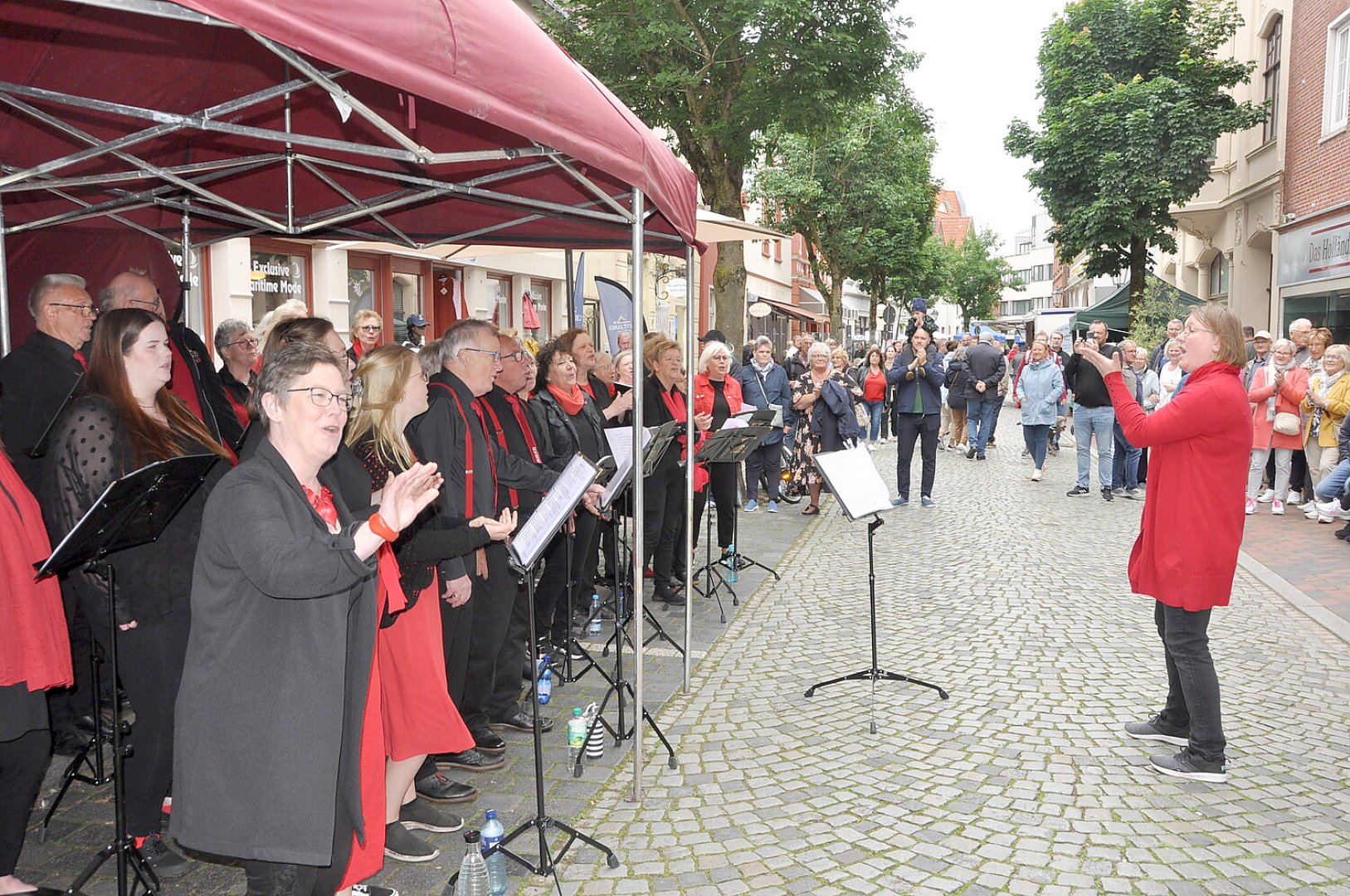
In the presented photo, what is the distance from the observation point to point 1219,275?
2603cm

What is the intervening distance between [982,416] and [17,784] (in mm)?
15914

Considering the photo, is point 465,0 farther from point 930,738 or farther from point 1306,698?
point 1306,698

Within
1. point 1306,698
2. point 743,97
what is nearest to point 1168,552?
point 1306,698

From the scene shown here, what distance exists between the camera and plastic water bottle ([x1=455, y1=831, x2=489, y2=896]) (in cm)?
311

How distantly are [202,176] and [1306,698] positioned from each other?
22.8ft

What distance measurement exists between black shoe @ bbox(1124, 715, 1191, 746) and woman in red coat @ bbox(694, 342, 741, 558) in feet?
12.5

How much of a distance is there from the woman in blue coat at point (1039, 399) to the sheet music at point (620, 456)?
33.1 feet

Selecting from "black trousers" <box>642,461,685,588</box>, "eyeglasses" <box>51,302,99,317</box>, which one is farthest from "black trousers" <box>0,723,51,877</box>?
"black trousers" <box>642,461,685,588</box>

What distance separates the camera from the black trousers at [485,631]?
181 inches

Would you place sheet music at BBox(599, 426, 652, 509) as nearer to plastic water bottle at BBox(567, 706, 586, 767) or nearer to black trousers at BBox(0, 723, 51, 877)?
plastic water bottle at BBox(567, 706, 586, 767)

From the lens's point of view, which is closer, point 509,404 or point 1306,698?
point 509,404

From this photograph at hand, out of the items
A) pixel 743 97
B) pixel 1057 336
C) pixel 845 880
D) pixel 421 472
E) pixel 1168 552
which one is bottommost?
pixel 845 880

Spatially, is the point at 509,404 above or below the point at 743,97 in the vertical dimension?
below

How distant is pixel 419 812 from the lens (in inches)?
154
